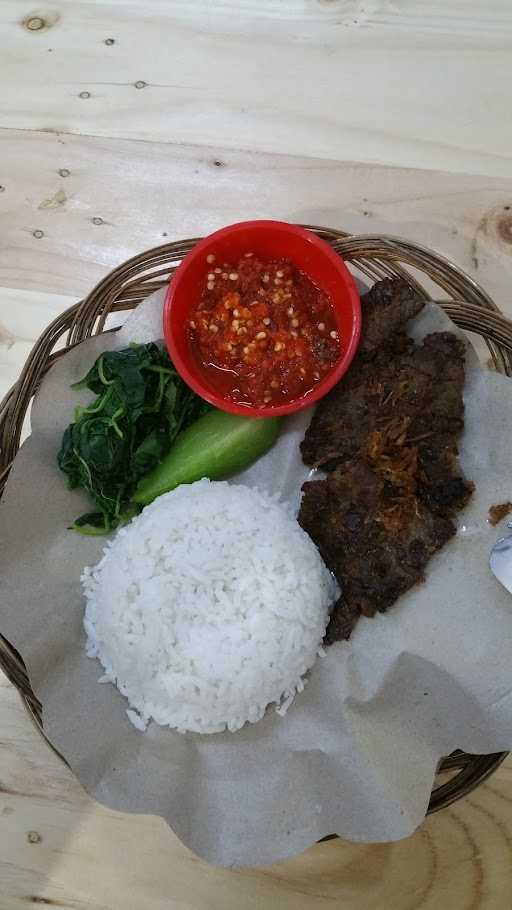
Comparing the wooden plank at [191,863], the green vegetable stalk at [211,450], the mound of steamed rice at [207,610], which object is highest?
the green vegetable stalk at [211,450]

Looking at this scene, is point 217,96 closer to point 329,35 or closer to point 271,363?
point 329,35

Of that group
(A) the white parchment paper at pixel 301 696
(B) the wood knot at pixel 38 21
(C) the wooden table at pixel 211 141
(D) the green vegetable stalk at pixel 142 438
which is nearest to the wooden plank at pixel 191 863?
(C) the wooden table at pixel 211 141

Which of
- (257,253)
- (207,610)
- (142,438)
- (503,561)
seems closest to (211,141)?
(257,253)

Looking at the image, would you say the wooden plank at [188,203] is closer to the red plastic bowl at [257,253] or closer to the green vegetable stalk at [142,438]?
the red plastic bowl at [257,253]

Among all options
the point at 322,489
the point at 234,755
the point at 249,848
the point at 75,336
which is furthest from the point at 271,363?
the point at 249,848

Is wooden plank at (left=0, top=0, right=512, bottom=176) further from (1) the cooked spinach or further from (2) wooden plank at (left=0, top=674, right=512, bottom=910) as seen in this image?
(2) wooden plank at (left=0, top=674, right=512, bottom=910)
